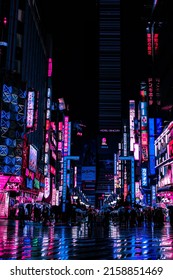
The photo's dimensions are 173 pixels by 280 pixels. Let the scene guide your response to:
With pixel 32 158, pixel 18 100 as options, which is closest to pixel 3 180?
pixel 18 100

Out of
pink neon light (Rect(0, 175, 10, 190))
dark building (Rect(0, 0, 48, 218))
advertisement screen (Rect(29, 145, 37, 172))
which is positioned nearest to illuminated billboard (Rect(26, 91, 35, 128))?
dark building (Rect(0, 0, 48, 218))

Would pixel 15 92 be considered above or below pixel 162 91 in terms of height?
below

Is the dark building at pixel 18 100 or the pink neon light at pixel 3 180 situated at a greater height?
the dark building at pixel 18 100

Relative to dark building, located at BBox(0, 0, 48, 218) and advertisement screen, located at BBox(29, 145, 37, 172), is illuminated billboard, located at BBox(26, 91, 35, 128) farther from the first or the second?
advertisement screen, located at BBox(29, 145, 37, 172)

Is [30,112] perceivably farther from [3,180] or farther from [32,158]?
[32,158]

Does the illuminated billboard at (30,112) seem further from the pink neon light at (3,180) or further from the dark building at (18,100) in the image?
the pink neon light at (3,180)

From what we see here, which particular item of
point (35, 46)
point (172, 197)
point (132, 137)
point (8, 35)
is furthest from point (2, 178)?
point (132, 137)

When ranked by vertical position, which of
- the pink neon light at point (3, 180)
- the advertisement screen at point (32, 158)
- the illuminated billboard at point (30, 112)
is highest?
the illuminated billboard at point (30, 112)

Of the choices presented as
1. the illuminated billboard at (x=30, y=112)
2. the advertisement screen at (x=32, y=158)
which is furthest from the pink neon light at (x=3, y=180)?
the advertisement screen at (x=32, y=158)

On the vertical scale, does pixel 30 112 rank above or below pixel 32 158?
above
